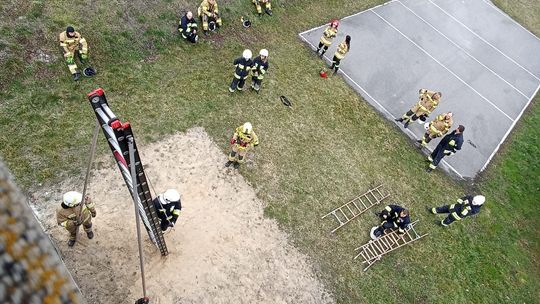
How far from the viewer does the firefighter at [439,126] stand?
44.1ft

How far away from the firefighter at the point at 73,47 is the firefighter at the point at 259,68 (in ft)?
16.9

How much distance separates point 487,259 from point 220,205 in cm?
816

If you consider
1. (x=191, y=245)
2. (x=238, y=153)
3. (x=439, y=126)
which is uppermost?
(x=439, y=126)

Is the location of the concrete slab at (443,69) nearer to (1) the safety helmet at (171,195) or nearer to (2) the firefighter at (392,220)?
(2) the firefighter at (392,220)

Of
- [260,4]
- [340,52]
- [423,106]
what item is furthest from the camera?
[260,4]

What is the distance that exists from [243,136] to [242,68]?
301 centimetres

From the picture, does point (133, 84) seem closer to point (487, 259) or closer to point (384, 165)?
point (384, 165)

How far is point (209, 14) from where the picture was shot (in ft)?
48.8

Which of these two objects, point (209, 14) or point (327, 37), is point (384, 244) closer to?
point (327, 37)

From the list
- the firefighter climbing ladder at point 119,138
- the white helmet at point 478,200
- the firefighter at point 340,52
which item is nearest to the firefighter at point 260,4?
the firefighter at point 340,52

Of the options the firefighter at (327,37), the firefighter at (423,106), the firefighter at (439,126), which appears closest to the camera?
the firefighter at (439,126)

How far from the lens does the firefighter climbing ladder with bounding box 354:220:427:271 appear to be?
1119 centimetres

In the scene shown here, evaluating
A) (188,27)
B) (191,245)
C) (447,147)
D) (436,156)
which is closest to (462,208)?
(447,147)

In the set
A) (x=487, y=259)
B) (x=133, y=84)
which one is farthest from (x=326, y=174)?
(x=133, y=84)
